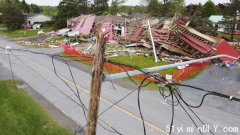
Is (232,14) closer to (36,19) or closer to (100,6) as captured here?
(100,6)

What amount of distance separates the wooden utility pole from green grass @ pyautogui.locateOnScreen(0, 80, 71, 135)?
287 inches

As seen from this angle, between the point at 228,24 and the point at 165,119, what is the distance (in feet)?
128

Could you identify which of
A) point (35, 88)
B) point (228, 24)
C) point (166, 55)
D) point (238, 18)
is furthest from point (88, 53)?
point (238, 18)

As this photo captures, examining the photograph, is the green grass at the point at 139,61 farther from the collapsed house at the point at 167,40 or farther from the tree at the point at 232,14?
the tree at the point at 232,14

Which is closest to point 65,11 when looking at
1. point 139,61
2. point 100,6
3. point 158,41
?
point 100,6

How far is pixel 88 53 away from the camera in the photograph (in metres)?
34.2

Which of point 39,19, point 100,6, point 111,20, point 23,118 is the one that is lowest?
point 39,19

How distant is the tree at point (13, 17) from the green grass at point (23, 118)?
5490cm

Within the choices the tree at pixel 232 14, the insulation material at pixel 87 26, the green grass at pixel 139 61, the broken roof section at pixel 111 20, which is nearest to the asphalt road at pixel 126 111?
the green grass at pixel 139 61

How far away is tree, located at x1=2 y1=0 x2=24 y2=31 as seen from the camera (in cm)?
6988

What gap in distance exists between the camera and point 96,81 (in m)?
6.57

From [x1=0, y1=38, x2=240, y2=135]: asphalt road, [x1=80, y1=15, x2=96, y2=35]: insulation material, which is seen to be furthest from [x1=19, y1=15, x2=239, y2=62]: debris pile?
[x1=0, y1=38, x2=240, y2=135]: asphalt road

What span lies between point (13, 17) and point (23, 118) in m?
60.9

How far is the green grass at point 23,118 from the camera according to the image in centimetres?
1404
